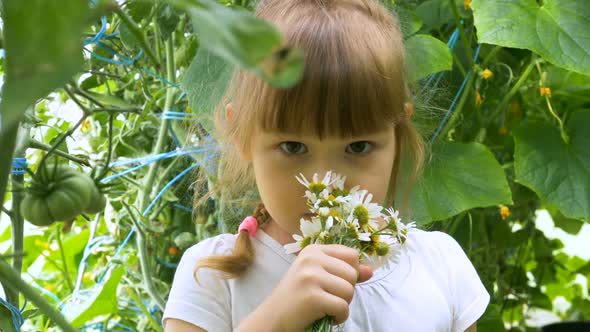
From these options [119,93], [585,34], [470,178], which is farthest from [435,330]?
[119,93]

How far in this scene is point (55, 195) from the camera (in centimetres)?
71

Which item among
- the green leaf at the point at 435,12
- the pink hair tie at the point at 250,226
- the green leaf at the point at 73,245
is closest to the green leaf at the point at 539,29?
the green leaf at the point at 435,12

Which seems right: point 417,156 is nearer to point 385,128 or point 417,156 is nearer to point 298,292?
point 385,128

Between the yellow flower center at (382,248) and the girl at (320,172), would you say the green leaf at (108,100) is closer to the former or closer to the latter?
the girl at (320,172)

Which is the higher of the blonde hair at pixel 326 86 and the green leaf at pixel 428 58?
the blonde hair at pixel 326 86

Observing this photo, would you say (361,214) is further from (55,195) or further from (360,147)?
(55,195)

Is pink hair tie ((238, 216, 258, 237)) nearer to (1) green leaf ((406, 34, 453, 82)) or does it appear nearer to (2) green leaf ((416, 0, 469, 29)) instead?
(1) green leaf ((406, 34, 453, 82))

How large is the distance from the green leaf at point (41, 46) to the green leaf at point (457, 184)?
0.97 meters

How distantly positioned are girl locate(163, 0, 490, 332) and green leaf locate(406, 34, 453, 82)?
0.15 metres

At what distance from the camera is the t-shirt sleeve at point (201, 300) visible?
2.77 ft

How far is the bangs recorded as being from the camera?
2.43 feet

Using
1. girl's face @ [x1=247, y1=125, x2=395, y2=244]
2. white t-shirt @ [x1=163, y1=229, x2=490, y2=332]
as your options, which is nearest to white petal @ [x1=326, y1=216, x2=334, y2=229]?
girl's face @ [x1=247, y1=125, x2=395, y2=244]

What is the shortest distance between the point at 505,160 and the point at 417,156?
678 mm

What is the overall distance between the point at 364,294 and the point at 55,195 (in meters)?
0.36
